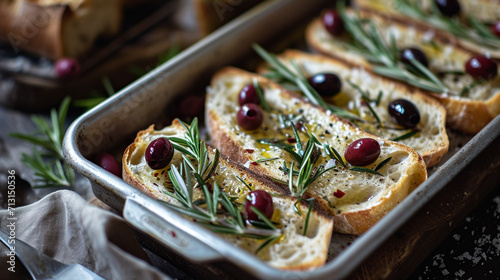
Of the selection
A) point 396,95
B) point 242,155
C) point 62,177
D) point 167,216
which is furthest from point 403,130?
point 62,177

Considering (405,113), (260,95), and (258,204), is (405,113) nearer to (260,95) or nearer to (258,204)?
(260,95)

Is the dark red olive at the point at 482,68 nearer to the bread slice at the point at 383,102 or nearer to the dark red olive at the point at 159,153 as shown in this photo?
→ the bread slice at the point at 383,102

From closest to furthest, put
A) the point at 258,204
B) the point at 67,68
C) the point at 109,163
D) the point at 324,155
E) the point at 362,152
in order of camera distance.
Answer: the point at 258,204 → the point at 362,152 → the point at 324,155 → the point at 109,163 → the point at 67,68

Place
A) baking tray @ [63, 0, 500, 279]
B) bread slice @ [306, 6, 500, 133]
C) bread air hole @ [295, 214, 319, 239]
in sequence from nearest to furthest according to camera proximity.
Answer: baking tray @ [63, 0, 500, 279], bread air hole @ [295, 214, 319, 239], bread slice @ [306, 6, 500, 133]

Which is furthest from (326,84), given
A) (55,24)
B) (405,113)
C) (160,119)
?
(55,24)

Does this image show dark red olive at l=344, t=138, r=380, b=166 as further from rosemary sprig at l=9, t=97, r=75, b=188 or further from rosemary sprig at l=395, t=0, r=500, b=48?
rosemary sprig at l=9, t=97, r=75, b=188

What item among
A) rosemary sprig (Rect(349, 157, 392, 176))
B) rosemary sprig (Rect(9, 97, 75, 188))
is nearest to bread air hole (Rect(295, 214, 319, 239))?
rosemary sprig (Rect(349, 157, 392, 176))
